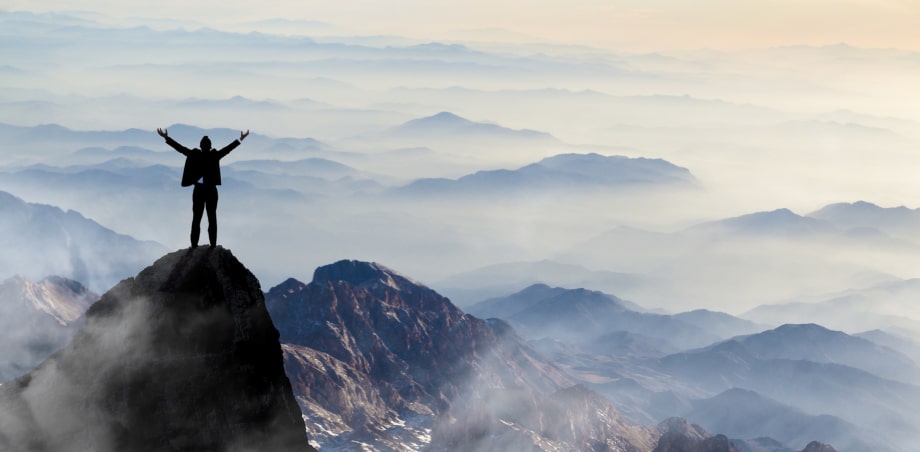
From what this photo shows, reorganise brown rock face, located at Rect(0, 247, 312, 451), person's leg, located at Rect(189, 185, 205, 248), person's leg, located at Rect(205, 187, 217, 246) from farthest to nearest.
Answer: person's leg, located at Rect(205, 187, 217, 246), person's leg, located at Rect(189, 185, 205, 248), brown rock face, located at Rect(0, 247, 312, 451)

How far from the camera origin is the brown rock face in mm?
33562

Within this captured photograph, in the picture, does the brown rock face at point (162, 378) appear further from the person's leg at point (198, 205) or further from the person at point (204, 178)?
the person at point (204, 178)

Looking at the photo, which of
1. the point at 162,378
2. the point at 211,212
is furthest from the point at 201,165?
the point at 162,378

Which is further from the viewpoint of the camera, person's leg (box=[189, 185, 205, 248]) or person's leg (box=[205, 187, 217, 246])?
person's leg (box=[205, 187, 217, 246])

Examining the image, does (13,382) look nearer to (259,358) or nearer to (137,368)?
(137,368)

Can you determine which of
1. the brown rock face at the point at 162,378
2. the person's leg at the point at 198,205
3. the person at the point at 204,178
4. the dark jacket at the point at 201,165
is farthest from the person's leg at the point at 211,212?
the brown rock face at the point at 162,378

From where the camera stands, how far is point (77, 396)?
111 feet

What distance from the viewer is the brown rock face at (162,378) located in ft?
110

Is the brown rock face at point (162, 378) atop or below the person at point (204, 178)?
below

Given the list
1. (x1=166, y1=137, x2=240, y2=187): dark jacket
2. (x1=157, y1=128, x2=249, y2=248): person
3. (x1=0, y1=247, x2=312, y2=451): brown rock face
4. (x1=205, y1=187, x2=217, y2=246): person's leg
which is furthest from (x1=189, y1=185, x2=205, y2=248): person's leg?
(x1=0, y1=247, x2=312, y2=451): brown rock face

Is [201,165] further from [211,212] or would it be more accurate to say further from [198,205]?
[211,212]

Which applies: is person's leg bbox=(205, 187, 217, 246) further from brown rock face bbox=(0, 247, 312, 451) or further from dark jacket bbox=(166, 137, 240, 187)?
brown rock face bbox=(0, 247, 312, 451)

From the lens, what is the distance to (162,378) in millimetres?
33656

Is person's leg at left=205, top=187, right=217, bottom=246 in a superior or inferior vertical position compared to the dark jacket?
inferior
